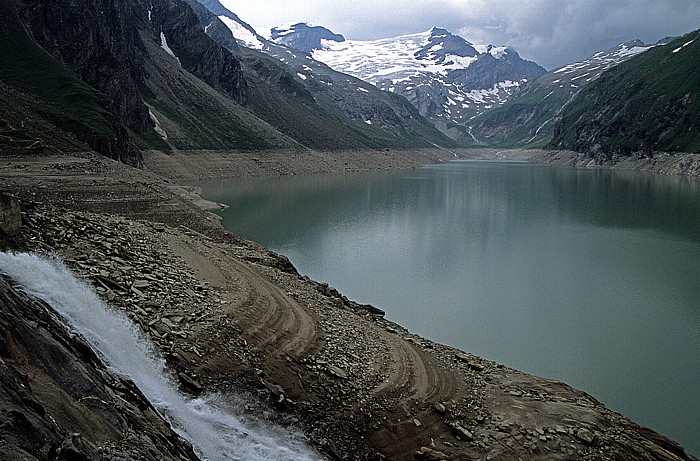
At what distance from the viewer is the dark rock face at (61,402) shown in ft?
21.2

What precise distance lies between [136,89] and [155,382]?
82128mm

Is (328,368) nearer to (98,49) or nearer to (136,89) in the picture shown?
(98,49)

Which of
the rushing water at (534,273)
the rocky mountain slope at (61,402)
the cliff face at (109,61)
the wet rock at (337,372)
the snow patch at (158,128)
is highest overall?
the cliff face at (109,61)

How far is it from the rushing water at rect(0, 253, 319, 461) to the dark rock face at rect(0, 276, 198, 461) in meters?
0.80

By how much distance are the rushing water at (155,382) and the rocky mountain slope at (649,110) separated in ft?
406

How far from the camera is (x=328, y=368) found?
45.3 ft

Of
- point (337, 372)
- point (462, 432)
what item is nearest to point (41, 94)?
point (337, 372)

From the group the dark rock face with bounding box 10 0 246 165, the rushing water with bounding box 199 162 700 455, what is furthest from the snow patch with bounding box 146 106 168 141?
the rushing water with bounding box 199 162 700 455

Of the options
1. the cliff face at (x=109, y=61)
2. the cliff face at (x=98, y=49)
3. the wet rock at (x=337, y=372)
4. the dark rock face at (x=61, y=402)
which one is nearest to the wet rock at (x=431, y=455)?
the wet rock at (x=337, y=372)

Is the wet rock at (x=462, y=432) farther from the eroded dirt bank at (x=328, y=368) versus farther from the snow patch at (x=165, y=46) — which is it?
the snow patch at (x=165, y=46)

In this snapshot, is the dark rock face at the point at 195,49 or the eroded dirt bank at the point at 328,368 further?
the dark rock face at the point at 195,49

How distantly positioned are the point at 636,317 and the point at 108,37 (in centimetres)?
8351

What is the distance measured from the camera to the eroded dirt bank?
12.3 m

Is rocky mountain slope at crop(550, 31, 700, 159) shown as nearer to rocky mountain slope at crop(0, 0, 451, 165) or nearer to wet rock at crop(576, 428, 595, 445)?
rocky mountain slope at crop(0, 0, 451, 165)
